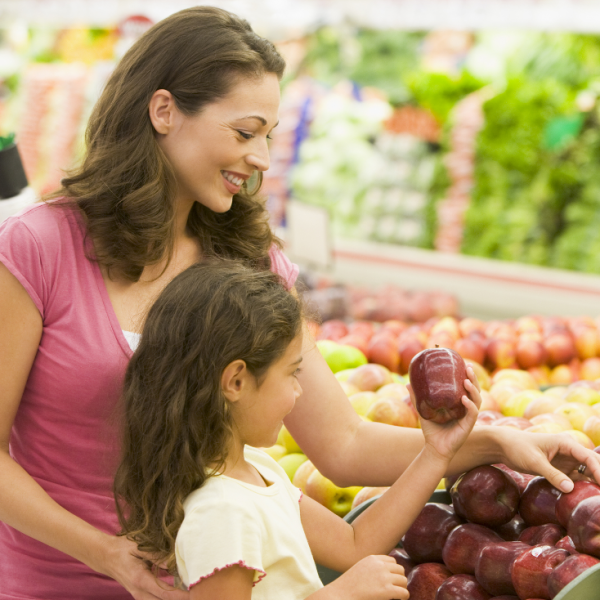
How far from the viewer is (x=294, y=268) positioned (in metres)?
1.79

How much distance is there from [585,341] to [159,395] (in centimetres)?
216

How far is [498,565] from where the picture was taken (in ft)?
4.12

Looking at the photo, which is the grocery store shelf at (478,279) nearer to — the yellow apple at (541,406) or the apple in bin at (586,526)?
the yellow apple at (541,406)

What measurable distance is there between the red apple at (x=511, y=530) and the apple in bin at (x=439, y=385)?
235 millimetres

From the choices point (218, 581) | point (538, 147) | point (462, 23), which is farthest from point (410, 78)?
point (218, 581)

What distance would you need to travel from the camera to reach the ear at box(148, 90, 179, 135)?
1.56 m

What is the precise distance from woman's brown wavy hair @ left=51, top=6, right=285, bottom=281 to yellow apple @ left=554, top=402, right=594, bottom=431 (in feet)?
3.43

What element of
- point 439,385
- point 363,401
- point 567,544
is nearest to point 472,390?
point 439,385

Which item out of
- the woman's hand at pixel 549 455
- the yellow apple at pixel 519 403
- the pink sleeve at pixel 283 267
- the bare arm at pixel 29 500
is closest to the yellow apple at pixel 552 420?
the yellow apple at pixel 519 403

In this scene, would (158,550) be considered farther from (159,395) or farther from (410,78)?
(410,78)

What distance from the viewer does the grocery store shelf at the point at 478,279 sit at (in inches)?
152

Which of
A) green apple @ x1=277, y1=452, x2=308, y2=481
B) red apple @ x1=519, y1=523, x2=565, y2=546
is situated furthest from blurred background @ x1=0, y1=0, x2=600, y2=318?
red apple @ x1=519, y1=523, x2=565, y2=546

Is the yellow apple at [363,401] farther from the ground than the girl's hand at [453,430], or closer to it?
closer to it

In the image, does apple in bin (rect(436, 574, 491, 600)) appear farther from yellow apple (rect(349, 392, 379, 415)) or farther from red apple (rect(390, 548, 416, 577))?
yellow apple (rect(349, 392, 379, 415))
